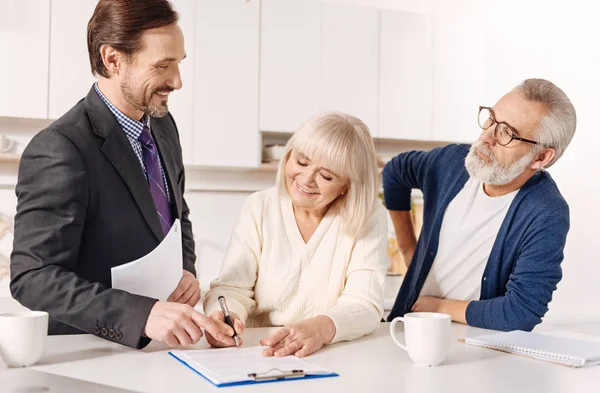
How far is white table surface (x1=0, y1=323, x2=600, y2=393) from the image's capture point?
118 centimetres

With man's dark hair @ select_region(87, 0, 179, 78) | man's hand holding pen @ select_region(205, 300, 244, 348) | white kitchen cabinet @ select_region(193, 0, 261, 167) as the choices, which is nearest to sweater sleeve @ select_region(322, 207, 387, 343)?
man's hand holding pen @ select_region(205, 300, 244, 348)

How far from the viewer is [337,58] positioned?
153 inches

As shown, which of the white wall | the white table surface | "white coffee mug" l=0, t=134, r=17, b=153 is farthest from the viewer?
the white wall

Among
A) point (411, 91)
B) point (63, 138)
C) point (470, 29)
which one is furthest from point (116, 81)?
point (470, 29)

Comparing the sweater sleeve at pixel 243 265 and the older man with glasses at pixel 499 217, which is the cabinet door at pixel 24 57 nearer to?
the sweater sleeve at pixel 243 265

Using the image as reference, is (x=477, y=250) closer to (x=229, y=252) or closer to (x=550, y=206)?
(x=550, y=206)

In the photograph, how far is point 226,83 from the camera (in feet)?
12.0

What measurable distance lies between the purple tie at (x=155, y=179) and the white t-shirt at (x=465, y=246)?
0.84m

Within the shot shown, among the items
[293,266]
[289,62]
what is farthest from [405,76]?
[293,266]

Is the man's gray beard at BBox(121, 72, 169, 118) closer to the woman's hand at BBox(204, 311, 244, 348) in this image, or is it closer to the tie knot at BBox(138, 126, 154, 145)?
the tie knot at BBox(138, 126, 154, 145)

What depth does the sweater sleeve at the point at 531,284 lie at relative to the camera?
1.84 metres

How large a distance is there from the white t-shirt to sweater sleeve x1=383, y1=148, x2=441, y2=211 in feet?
0.74

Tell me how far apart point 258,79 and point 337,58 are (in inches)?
19.3

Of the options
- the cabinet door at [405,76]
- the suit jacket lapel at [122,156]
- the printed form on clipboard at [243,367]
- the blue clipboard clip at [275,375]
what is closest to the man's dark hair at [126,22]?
the suit jacket lapel at [122,156]
